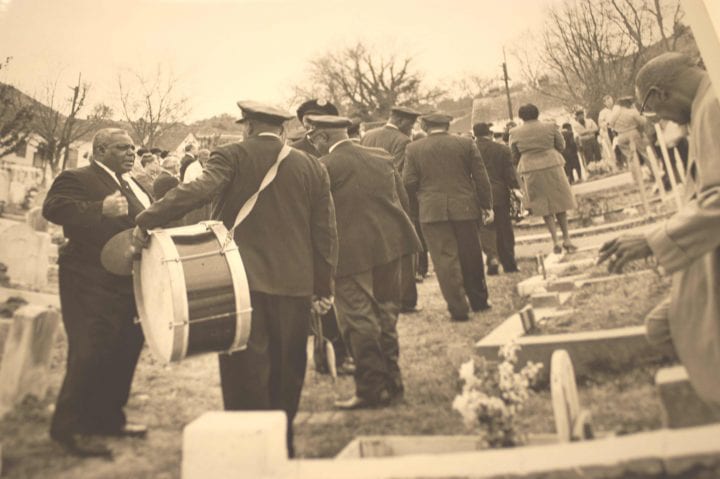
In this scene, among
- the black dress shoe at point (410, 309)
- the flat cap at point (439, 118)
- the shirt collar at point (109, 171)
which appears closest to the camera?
the shirt collar at point (109, 171)

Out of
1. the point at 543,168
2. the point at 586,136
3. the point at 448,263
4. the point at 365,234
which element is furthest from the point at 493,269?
the point at 586,136

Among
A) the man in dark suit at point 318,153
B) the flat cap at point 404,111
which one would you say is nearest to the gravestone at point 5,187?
the man in dark suit at point 318,153

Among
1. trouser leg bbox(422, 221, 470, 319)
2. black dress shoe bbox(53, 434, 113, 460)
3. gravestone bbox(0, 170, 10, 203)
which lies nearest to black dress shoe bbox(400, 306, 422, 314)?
trouser leg bbox(422, 221, 470, 319)

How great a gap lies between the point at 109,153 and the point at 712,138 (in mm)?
2839

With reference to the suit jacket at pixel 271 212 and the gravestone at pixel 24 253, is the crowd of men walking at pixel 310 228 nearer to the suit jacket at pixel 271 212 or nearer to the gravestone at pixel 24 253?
the suit jacket at pixel 271 212

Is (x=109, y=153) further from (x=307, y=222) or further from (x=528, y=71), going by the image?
(x=528, y=71)

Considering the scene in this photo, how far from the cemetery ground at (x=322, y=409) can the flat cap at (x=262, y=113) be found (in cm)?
127

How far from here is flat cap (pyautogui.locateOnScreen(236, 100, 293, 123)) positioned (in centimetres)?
332

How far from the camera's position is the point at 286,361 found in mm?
3107

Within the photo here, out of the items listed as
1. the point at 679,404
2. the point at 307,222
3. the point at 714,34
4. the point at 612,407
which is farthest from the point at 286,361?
the point at 714,34

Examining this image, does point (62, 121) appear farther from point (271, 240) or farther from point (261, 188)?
point (271, 240)

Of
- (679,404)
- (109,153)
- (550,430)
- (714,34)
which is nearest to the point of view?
(679,404)

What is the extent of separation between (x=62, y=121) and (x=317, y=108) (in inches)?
55.4

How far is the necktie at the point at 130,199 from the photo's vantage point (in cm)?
325
